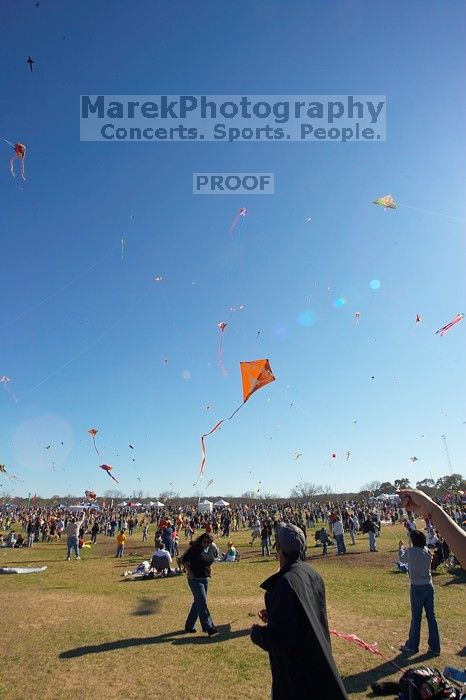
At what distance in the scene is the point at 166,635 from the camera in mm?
7949

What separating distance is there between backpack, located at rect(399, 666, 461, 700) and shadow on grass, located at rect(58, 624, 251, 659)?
12.3 feet

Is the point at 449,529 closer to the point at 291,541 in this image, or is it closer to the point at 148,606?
the point at 291,541

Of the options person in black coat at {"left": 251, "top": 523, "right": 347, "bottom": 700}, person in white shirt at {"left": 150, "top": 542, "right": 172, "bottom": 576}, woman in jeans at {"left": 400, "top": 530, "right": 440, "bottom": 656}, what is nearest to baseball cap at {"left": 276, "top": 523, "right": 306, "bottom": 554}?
person in black coat at {"left": 251, "top": 523, "right": 347, "bottom": 700}

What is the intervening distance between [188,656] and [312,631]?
500 cm

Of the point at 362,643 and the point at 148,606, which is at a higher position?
the point at 362,643

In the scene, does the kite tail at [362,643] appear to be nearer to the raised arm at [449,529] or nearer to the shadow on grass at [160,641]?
the shadow on grass at [160,641]

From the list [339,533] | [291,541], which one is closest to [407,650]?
[291,541]

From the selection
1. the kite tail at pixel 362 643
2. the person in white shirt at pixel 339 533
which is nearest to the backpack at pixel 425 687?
the kite tail at pixel 362 643

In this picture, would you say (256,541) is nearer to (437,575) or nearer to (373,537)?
(373,537)

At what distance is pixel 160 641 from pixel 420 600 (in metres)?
4.46

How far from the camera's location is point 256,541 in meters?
29.5

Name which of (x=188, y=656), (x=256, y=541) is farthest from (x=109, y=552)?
(x=188, y=656)

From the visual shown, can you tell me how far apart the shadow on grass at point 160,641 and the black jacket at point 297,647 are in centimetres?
531

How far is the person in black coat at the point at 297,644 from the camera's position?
2941 millimetres
